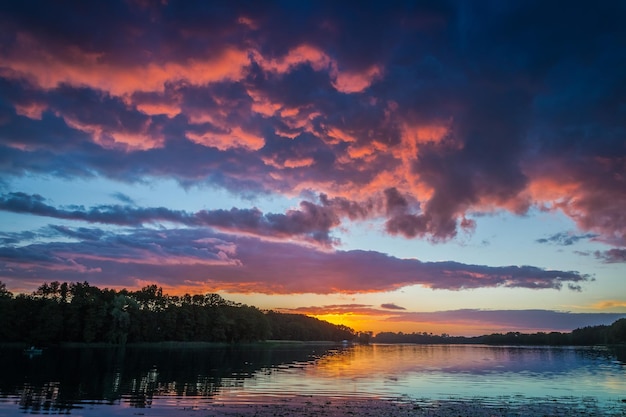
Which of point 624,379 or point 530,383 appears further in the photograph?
point 624,379

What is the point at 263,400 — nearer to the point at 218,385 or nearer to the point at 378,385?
the point at 218,385

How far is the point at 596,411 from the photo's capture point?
40.1m

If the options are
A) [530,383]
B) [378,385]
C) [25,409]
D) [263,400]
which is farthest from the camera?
[530,383]

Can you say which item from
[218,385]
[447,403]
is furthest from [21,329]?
[447,403]

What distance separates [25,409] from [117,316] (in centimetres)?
14622

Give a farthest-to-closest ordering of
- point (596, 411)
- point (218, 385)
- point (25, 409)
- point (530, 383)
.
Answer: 1. point (530, 383)
2. point (218, 385)
3. point (596, 411)
4. point (25, 409)

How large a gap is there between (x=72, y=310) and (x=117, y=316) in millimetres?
18745

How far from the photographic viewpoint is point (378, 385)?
201 feet

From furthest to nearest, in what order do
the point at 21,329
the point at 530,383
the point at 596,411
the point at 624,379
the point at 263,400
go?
1. the point at 21,329
2. the point at 624,379
3. the point at 530,383
4. the point at 263,400
5. the point at 596,411

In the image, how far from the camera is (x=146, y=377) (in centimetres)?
6156

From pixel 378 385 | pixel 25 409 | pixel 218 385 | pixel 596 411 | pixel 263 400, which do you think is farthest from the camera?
pixel 378 385

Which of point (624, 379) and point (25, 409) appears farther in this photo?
point (624, 379)

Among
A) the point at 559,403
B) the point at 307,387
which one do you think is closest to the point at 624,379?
the point at 559,403

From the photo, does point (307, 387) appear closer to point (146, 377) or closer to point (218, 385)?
point (218, 385)
